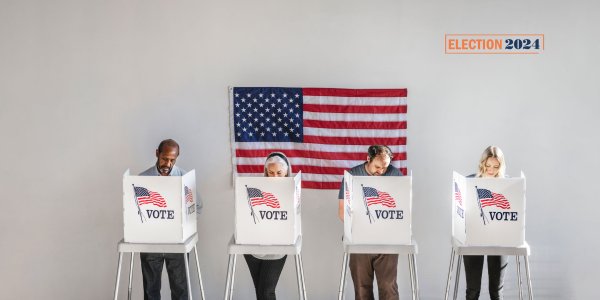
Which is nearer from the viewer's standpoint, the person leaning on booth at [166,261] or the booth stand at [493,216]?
the booth stand at [493,216]

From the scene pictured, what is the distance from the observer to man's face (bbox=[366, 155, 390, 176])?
3.32 metres

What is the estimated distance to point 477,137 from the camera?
12.9ft

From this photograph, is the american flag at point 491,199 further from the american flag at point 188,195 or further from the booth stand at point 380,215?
the american flag at point 188,195

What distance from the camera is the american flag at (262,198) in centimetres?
302

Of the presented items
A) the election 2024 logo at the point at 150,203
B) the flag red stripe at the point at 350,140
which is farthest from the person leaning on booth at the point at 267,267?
the flag red stripe at the point at 350,140

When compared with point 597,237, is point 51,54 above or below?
above

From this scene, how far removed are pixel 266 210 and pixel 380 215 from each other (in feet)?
1.91

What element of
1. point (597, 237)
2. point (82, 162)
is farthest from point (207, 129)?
point (597, 237)

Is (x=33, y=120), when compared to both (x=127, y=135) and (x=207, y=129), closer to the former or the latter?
(x=127, y=135)

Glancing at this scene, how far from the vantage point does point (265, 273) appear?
11.0 feet

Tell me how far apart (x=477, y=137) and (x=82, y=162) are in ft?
8.79

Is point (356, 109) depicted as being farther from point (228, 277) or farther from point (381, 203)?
point (228, 277)

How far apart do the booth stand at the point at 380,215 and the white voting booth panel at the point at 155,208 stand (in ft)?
2.90

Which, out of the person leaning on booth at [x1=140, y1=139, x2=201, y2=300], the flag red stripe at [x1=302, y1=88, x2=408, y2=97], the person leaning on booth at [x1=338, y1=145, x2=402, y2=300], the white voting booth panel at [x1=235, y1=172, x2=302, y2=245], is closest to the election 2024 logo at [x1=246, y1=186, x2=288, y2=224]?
the white voting booth panel at [x1=235, y1=172, x2=302, y2=245]
